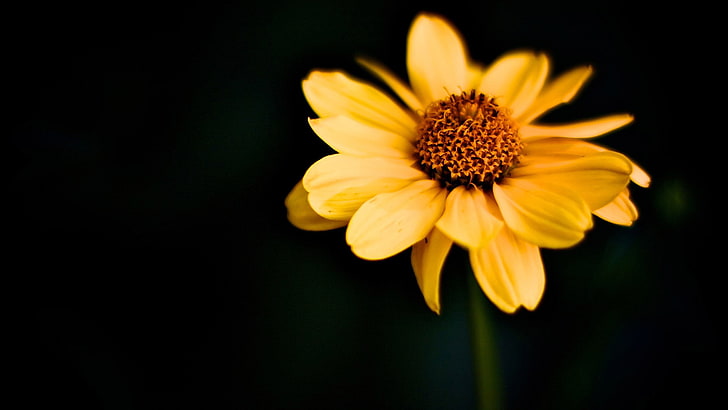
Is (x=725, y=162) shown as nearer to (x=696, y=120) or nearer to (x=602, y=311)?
(x=696, y=120)

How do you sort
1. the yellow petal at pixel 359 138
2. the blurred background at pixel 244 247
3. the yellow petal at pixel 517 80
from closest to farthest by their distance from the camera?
the yellow petal at pixel 359 138
the yellow petal at pixel 517 80
the blurred background at pixel 244 247

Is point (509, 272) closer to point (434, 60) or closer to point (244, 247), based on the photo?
point (434, 60)

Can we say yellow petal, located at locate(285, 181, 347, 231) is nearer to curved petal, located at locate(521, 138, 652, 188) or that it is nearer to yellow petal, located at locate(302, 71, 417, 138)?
yellow petal, located at locate(302, 71, 417, 138)

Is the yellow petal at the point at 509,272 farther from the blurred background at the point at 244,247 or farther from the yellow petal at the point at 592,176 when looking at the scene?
the blurred background at the point at 244,247

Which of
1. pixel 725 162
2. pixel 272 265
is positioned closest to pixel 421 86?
pixel 272 265

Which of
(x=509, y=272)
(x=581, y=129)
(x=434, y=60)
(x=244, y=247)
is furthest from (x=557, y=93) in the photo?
(x=244, y=247)

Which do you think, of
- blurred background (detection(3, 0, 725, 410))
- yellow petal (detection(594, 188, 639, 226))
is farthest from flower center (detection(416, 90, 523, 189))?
blurred background (detection(3, 0, 725, 410))

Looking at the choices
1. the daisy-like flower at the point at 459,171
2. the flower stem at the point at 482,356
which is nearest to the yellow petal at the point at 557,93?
the daisy-like flower at the point at 459,171
